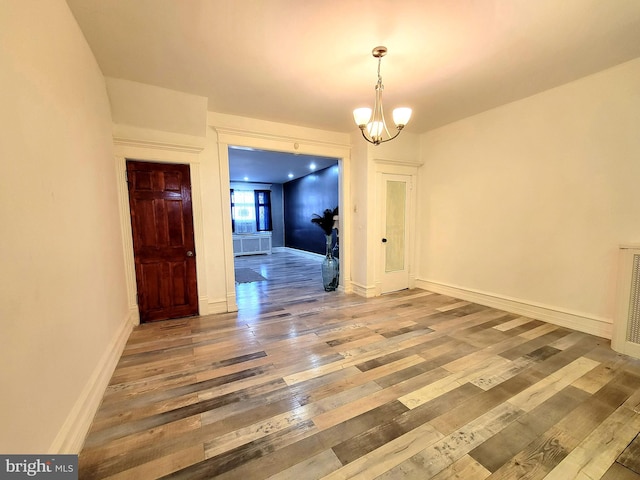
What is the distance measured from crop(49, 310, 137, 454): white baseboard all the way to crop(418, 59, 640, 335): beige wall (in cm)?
472

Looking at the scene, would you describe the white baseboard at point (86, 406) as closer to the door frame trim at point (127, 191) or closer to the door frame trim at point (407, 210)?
the door frame trim at point (127, 191)

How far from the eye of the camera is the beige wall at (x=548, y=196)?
9.09 ft

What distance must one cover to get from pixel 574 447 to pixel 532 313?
235 cm

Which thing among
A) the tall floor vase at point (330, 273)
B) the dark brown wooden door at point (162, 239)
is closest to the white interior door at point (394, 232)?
the tall floor vase at point (330, 273)

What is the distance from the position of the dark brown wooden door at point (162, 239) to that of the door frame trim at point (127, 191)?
58 millimetres

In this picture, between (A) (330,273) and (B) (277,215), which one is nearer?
(A) (330,273)

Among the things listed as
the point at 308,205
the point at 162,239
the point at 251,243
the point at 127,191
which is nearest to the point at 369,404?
the point at 162,239

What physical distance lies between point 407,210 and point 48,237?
15.7ft

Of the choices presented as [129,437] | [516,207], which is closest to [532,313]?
[516,207]

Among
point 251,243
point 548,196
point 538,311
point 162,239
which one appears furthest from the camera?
point 251,243

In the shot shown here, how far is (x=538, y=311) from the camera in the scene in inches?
135

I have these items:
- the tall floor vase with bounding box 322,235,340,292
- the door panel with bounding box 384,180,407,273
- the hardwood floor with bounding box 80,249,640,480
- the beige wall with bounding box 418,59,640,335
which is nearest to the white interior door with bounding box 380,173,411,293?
the door panel with bounding box 384,180,407,273

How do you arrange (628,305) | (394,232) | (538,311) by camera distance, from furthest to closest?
(394,232)
(538,311)
(628,305)

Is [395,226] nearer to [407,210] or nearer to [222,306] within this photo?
[407,210]
